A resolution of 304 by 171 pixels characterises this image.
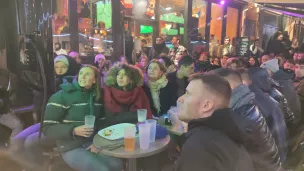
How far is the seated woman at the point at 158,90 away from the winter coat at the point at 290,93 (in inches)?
32.9

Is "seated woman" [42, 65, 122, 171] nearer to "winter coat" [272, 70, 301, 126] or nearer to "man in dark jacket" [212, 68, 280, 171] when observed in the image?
"man in dark jacket" [212, 68, 280, 171]

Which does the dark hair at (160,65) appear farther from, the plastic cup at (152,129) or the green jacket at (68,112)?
the plastic cup at (152,129)

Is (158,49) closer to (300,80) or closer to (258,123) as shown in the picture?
(258,123)

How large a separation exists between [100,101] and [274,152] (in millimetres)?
1001

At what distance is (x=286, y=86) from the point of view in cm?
193

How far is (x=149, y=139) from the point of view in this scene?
4.01ft

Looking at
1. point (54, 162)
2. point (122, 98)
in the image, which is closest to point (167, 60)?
point (122, 98)

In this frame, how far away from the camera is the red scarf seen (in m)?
1.55

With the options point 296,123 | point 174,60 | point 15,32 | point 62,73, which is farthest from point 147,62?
point 296,123

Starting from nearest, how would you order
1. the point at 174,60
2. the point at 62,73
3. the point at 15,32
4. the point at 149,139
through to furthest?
the point at 15,32 < the point at 149,139 < the point at 62,73 < the point at 174,60

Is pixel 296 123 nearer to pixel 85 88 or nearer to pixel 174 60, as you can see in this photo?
pixel 174 60

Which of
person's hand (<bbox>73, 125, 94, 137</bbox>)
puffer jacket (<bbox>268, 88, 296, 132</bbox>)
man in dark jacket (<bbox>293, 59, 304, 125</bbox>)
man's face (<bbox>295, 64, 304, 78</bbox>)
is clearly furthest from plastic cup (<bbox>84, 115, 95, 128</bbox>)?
man's face (<bbox>295, 64, 304, 78</bbox>)

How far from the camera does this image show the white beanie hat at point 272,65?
1.90m

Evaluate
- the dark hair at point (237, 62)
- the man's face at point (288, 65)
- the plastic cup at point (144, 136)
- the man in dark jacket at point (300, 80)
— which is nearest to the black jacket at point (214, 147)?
the plastic cup at point (144, 136)
